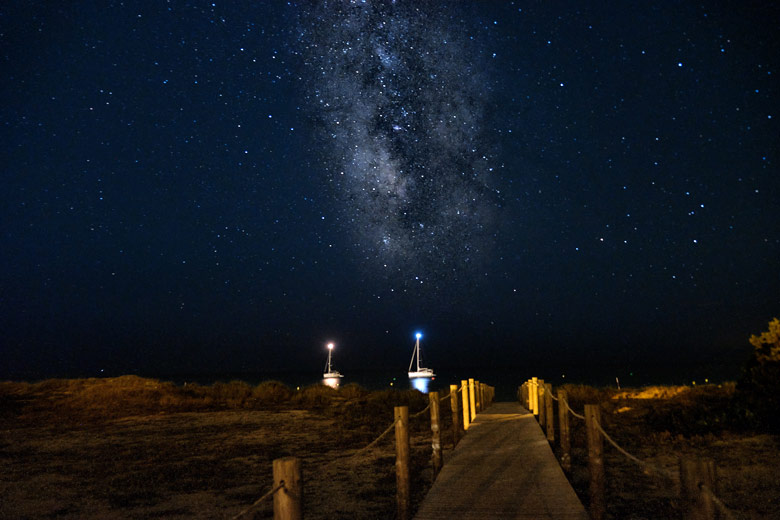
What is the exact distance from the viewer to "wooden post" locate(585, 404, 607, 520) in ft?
17.4

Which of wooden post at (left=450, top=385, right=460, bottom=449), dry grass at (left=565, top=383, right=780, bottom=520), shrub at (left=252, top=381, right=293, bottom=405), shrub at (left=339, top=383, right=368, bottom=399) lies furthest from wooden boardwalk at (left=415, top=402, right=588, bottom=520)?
shrub at (left=252, top=381, right=293, bottom=405)

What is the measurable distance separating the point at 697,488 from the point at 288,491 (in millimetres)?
2407

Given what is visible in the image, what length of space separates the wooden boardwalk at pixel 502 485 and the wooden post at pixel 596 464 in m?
0.17

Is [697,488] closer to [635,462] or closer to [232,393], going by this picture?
[635,462]

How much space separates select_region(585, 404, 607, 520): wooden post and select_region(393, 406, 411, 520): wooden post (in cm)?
193

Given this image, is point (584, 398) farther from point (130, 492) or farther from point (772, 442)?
point (130, 492)

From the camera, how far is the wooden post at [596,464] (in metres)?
5.29

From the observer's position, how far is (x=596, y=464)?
532 centimetres

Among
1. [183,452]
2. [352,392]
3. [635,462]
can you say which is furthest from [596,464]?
[352,392]

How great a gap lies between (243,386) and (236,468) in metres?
16.9

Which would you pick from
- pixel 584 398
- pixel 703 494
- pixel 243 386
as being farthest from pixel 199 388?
pixel 703 494

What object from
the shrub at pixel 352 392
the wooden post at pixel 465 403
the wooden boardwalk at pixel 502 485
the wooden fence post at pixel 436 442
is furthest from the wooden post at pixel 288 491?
the shrub at pixel 352 392

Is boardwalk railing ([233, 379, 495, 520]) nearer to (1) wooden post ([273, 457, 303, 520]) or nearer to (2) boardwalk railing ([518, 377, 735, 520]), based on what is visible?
(1) wooden post ([273, 457, 303, 520])

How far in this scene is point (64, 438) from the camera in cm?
1352
